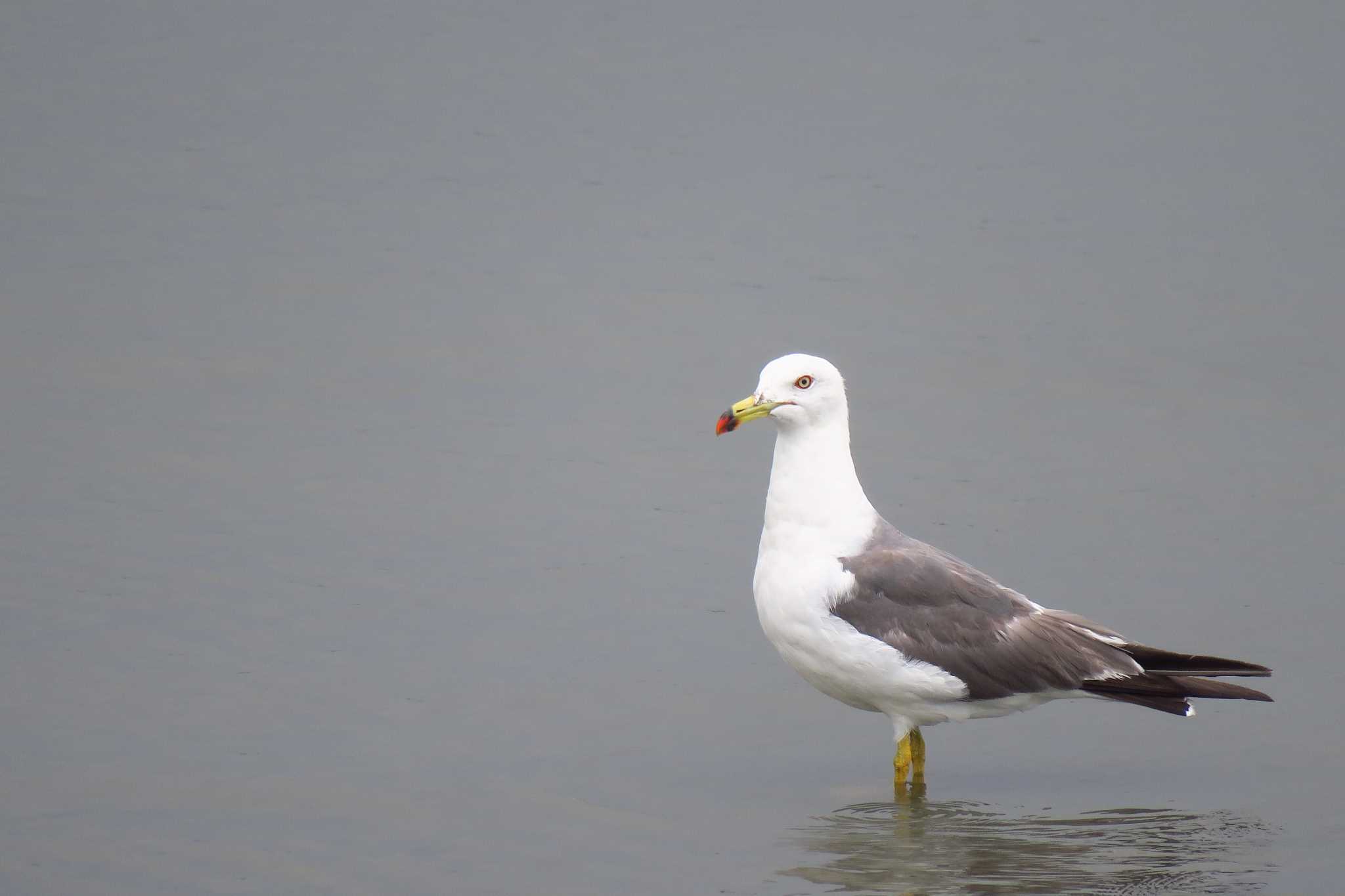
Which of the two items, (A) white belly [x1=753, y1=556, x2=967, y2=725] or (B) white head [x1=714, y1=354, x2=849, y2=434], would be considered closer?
(A) white belly [x1=753, y1=556, x2=967, y2=725]

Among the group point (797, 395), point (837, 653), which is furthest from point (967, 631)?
point (797, 395)

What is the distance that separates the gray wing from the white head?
0.70 metres

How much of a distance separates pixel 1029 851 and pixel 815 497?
199cm

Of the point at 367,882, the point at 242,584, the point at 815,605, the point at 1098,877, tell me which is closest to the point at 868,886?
the point at 1098,877

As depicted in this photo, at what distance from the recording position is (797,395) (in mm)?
8844

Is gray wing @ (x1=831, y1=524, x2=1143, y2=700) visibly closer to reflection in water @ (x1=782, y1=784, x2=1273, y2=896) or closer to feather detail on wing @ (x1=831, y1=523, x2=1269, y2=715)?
feather detail on wing @ (x1=831, y1=523, x2=1269, y2=715)

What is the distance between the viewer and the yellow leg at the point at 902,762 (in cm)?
864

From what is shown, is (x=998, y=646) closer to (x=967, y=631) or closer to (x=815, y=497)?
(x=967, y=631)

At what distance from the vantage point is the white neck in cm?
881

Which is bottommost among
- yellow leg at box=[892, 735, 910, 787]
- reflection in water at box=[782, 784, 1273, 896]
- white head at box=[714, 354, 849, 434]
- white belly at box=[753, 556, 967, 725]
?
reflection in water at box=[782, 784, 1273, 896]

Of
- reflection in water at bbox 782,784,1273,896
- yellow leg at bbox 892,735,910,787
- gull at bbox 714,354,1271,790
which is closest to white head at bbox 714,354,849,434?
gull at bbox 714,354,1271,790

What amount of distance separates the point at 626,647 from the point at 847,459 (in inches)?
77.5

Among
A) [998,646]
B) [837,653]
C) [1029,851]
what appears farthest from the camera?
[998,646]

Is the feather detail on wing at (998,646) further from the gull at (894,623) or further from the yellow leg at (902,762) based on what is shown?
the yellow leg at (902,762)
